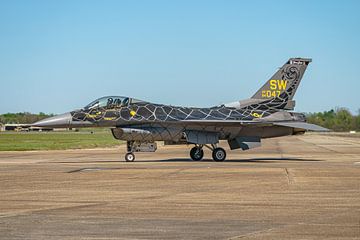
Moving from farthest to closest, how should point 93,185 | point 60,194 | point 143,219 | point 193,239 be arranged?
point 93,185
point 60,194
point 143,219
point 193,239

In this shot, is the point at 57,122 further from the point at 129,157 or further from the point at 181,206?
the point at 181,206

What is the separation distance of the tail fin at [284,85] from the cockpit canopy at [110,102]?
6.49m

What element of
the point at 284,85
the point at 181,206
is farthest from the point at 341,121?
the point at 181,206

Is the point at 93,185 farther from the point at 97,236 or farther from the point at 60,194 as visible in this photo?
the point at 97,236

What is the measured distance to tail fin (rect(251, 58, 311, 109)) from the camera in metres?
32.4

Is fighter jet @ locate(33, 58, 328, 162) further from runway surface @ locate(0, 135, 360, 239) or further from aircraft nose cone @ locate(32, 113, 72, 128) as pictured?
runway surface @ locate(0, 135, 360, 239)

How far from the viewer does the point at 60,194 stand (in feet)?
52.2

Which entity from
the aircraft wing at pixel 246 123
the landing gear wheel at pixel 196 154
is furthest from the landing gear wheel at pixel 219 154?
the aircraft wing at pixel 246 123

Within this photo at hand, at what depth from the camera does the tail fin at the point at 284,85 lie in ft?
106

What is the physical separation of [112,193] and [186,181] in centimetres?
367

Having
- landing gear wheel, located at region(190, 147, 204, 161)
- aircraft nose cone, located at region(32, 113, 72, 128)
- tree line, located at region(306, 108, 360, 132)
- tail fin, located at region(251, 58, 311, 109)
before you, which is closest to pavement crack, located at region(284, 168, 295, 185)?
landing gear wheel, located at region(190, 147, 204, 161)

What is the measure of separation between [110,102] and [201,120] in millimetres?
4242

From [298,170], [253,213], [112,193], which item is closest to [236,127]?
[298,170]

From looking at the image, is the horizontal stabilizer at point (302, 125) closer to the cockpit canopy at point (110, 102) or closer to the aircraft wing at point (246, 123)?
the aircraft wing at point (246, 123)
